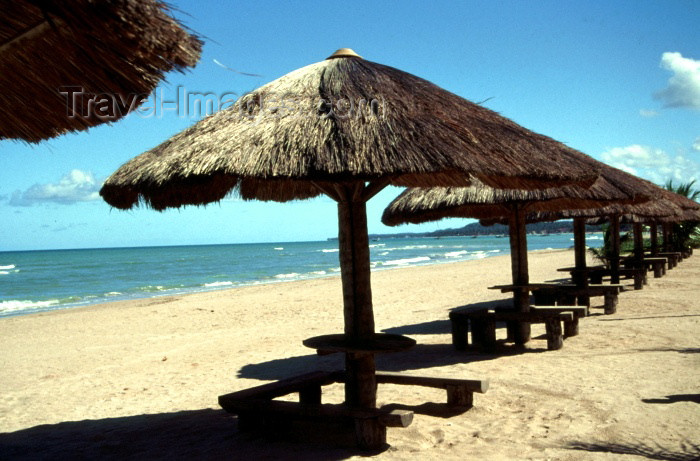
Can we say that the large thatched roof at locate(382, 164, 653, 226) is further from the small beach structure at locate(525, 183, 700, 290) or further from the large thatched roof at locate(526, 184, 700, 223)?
the large thatched roof at locate(526, 184, 700, 223)

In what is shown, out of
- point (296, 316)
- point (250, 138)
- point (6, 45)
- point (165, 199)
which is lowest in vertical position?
point (296, 316)

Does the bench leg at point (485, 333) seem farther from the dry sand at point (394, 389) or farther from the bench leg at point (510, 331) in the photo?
the bench leg at point (510, 331)

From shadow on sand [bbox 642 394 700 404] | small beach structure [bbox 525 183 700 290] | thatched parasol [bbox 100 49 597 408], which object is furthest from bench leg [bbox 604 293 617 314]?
thatched parasol [bbox 100 49 597 408]

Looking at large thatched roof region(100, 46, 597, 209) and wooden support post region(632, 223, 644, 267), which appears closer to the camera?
large thatched roof region(100, 46, 597, 209)

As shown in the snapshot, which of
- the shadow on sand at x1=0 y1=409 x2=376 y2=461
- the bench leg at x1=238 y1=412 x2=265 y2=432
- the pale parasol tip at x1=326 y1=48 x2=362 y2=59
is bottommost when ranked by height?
the shadow on sand at x1=0 y1=409 x2=376 y2=461

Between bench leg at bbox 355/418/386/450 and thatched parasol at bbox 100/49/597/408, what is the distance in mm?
366

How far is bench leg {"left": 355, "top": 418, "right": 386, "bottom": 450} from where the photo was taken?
381 centimetres

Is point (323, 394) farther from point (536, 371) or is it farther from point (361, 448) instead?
point (536, 371)

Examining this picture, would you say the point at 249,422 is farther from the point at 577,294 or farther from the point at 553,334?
the point at 577,294

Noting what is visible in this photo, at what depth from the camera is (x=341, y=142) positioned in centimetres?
361

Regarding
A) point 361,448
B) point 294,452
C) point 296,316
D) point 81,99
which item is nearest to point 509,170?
point 361,448

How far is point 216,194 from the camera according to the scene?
16.2 feet

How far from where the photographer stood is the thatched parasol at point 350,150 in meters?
3.58

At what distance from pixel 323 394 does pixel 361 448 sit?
5.54ft
